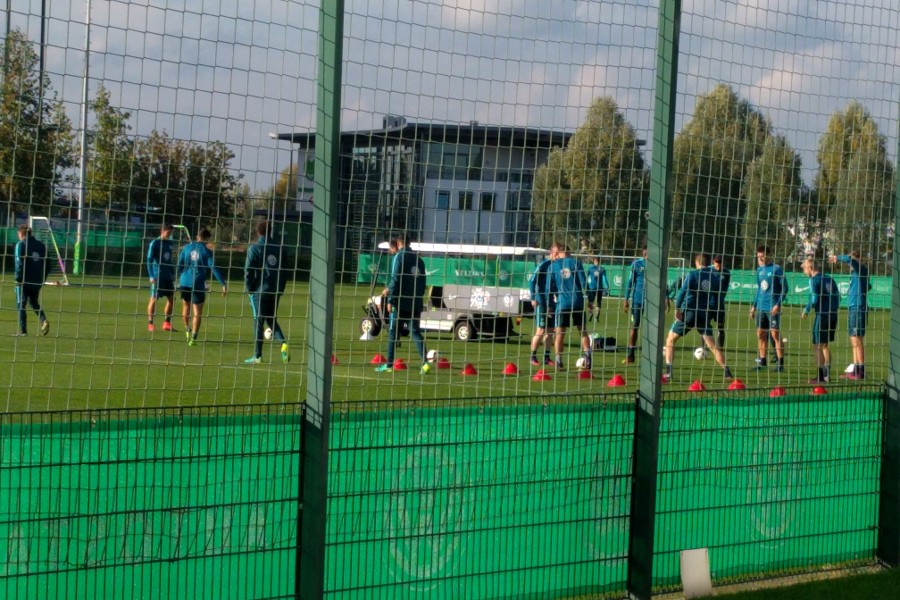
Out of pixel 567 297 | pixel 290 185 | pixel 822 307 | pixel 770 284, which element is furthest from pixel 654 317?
pixel 290 185

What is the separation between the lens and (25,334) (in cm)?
533

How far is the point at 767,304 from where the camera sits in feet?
25.2

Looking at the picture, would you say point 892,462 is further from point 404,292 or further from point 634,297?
point 404,292

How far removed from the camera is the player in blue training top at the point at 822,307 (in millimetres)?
7770

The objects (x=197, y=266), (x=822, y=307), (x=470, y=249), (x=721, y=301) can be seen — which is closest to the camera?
(x=197, y=266)

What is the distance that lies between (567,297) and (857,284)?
8.33 ft

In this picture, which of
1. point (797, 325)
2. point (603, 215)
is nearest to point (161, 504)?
point (603, 215)

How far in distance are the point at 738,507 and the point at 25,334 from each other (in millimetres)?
4116

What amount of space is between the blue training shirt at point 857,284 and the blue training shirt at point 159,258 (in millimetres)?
4631

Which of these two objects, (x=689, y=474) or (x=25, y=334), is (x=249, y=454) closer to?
(x=25, y=334)

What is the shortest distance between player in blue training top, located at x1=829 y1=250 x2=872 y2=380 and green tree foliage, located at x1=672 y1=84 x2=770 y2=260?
1.07 meters

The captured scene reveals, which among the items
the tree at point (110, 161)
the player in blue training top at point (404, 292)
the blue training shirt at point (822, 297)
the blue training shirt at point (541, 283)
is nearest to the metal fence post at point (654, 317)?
the blue training shirt at point (541, 283)

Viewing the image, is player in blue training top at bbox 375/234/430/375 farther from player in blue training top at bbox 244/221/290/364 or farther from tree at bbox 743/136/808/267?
tree at bbox 743/136/808/267

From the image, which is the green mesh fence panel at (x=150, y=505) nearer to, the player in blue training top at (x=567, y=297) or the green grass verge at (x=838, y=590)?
the player in blue training top at (x=567, y=297)
